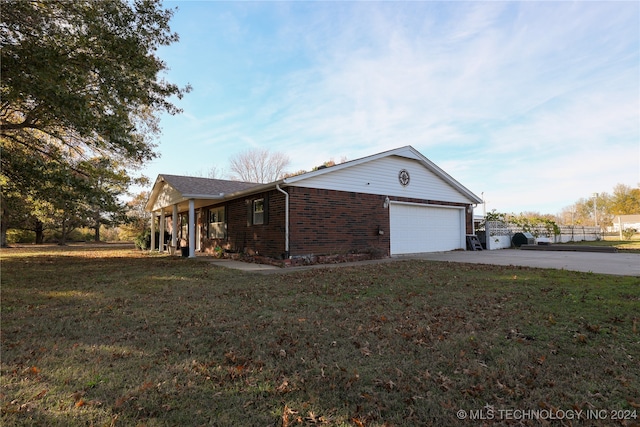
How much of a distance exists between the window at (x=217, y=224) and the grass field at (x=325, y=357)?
30.6 feet

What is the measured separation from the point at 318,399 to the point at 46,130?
13782 mm

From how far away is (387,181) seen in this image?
13.4 metres

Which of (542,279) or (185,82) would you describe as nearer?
(542,279)

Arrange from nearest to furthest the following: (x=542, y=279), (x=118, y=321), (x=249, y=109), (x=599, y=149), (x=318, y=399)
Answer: (x=318, y=399)
(x=118, y=321)
(x=542, y=279)
(x=599, y=149)
(x=249, y=109)

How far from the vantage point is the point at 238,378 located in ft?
9.00

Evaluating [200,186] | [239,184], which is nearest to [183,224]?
[239,184]

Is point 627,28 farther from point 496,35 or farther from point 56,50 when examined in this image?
point 56,50

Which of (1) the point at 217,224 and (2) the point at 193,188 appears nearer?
(2) the point at 193,188

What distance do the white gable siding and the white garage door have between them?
0.65m

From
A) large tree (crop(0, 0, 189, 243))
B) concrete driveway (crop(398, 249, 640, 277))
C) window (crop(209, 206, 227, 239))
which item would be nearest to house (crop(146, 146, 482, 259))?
window (crop(209, 206, 227, 239))

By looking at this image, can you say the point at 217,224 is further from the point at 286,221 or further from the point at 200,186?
the point at 286,221

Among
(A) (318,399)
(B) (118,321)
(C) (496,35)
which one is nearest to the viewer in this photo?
(A) (318,399)

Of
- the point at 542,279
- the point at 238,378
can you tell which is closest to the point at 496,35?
the point at 542,279

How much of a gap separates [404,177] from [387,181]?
1.10 m
